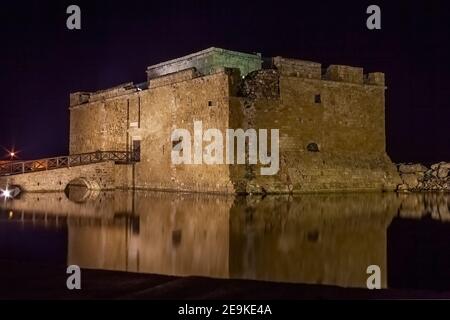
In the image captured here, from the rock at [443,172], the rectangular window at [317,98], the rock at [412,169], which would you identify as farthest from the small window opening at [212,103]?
the rock at [443,172]

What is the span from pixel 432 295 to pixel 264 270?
1.81 m

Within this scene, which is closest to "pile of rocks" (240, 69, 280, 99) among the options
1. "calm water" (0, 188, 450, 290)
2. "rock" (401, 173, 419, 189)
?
"calm water" (0, 188, 450, 290)

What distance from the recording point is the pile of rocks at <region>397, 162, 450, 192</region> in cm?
1992

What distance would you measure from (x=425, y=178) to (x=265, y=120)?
745 centimetres

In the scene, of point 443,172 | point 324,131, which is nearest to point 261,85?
point 324,131

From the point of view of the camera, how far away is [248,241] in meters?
7.29

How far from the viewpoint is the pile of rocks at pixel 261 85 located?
17.5 metres

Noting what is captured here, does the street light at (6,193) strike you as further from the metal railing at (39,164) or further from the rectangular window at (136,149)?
the rectangular window at (136,149)

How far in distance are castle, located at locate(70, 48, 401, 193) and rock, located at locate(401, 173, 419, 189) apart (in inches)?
14.5

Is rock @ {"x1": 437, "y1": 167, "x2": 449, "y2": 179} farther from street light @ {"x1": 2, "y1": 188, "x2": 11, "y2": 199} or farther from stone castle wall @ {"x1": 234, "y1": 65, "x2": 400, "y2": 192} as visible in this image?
street light @ {"x1": 2, "y1": 188, "x2": 11, "y2": 199}

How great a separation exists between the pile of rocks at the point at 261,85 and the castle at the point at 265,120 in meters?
0.04

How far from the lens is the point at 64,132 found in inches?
1526

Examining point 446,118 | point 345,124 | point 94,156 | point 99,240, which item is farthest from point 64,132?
point 99,240

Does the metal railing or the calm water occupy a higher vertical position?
the metal railing
